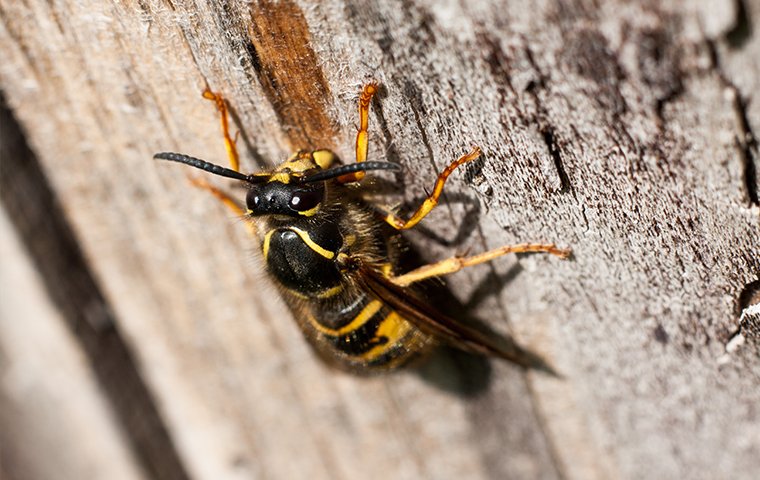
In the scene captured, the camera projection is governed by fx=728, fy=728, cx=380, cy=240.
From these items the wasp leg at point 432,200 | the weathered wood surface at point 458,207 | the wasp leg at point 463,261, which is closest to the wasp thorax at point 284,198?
the weathered wood surface at point 458,207

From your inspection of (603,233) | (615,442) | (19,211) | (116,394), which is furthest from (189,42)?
(615,442)

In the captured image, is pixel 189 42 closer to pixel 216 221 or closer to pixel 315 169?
pixel 315 169

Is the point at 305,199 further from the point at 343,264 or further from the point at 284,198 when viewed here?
the point at 343,264

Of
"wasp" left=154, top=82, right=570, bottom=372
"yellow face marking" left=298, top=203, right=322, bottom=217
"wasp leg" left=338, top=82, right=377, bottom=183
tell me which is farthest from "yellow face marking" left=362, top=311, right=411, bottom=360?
"wasp leg" left=338, top=82, right=377, bottom=183

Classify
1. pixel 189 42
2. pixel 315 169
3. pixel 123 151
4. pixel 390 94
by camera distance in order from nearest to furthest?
pixel 390 94 < pixel 189 42 < pixel 315 169 < pixel 123 151

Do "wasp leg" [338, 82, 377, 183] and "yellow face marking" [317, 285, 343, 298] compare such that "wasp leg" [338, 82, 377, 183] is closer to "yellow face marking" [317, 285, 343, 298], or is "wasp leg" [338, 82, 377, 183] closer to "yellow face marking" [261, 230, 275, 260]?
"yellow face marking" [261, 230, 275, 260]

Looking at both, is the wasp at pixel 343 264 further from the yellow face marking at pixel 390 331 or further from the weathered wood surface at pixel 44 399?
the weathered wood surface at pixel 44 399
